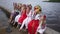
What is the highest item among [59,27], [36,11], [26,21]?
[36,11]

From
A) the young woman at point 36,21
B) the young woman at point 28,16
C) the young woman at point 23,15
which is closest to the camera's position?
the young woman at point 36,21

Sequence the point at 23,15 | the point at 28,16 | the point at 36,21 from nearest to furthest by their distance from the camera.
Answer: the point at 36,21 → the point at 28,16 → the point at 23,15

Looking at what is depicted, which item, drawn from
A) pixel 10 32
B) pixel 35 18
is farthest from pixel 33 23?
pixel 10 32

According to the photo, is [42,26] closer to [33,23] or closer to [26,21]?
[33,23]

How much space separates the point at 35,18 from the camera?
202 cm

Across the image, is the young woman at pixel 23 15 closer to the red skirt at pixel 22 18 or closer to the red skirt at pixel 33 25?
the red skirt at pixel 22 18

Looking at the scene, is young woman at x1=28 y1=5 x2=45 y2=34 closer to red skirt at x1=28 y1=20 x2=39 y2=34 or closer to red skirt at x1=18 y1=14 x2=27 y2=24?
red skirt at x1=28 y1=20 x2=39 y2=34

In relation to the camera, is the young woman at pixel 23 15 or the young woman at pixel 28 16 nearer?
the young woman at pixel 28 16

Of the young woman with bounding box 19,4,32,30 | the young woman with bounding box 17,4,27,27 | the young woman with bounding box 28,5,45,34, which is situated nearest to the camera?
the young woman with bounding box 28,5,45,34

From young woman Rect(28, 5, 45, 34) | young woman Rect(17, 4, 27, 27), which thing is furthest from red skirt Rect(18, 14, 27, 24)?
young woman Rect(28, 5, 45, 34)

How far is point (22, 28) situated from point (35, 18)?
0.42 meters

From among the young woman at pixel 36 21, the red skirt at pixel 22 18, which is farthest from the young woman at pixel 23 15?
→ the young woman at pixel 36 21

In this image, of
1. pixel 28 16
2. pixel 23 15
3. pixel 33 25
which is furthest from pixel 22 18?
pixel 33 25

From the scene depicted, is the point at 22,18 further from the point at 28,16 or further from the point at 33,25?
the point at 33,25
